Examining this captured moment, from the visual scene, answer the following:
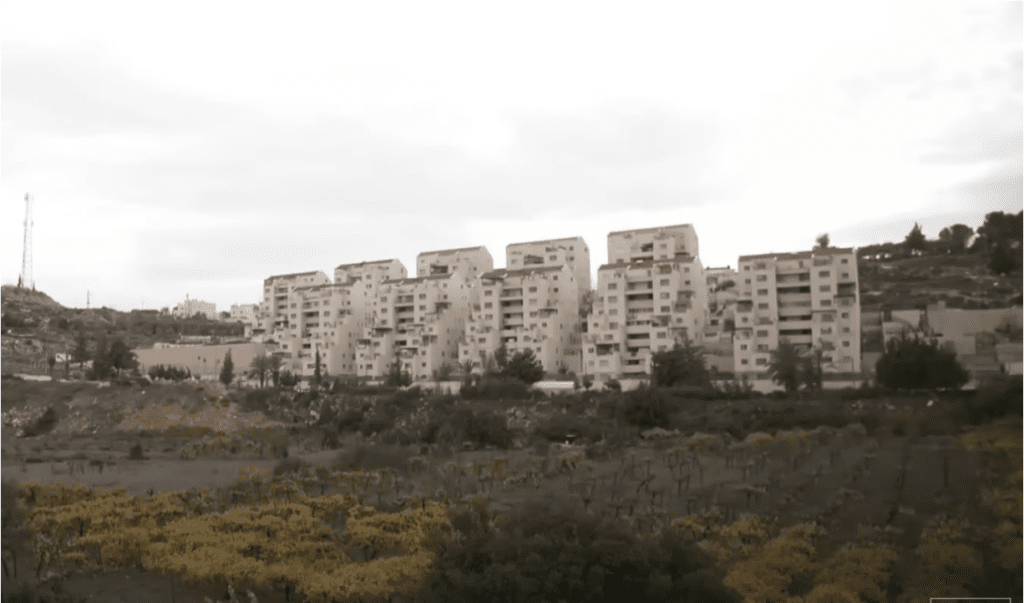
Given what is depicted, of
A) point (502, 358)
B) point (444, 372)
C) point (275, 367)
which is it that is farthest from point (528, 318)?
point (275, 367)

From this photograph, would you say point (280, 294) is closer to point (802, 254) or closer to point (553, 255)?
point (553, 255)

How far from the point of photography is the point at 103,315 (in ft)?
343

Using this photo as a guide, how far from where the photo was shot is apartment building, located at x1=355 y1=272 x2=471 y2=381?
58.4 m

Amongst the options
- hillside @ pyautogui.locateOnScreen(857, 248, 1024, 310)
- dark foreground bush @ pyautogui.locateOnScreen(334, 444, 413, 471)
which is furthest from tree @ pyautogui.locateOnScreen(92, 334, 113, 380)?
hillside @ pyautogui.locateOnScreen(857, 248, 1024, 310)

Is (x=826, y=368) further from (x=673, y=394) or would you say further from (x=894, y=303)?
(x=894, y=303)

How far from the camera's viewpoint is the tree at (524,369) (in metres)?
48.0

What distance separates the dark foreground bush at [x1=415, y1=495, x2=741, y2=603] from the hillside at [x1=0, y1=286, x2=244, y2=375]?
6339cm

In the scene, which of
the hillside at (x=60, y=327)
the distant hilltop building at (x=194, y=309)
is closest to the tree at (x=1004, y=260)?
the hillside at (x=60, y=327)

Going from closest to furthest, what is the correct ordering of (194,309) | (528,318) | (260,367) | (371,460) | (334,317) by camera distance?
(371,460) → (528,318) → (260,367) → (334,317) → (194,309)

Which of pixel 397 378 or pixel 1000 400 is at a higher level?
pixel 1000 400

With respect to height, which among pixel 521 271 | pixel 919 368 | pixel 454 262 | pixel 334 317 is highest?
pixel 454 262

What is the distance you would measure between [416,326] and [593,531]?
53364 millimetres

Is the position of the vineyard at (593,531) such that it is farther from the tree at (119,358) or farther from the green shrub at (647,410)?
the tree at (119,358)

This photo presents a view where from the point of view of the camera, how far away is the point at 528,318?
56156 mm
